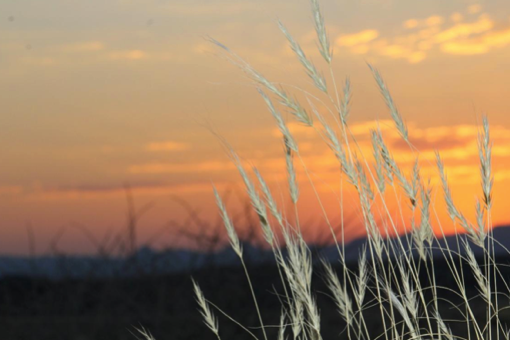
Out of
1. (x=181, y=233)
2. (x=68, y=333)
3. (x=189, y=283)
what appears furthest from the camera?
(x=189, y=283)

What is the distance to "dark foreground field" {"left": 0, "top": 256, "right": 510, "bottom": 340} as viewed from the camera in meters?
3.99

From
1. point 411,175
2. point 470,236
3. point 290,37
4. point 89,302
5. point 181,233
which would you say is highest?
point 290,37

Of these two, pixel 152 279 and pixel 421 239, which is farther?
pixel 152 279

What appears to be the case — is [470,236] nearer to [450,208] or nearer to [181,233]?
[450,208]

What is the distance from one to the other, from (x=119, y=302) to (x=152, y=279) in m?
0.30

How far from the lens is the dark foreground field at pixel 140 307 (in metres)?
3.99

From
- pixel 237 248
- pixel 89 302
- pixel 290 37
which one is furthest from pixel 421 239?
pixel 89 302

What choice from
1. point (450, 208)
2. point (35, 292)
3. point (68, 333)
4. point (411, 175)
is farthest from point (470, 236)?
point (35, 292)

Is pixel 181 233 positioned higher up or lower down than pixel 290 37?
lower down

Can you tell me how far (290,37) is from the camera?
1502 millimetres

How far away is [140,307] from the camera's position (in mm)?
4441

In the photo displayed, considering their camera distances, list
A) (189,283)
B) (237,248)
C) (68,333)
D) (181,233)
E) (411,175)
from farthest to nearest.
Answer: (189,283) → (181,233) → (68,333) → (411,175) → (237,248)

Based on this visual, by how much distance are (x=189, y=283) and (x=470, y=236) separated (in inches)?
141

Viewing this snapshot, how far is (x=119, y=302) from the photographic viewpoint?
4.62 meters
